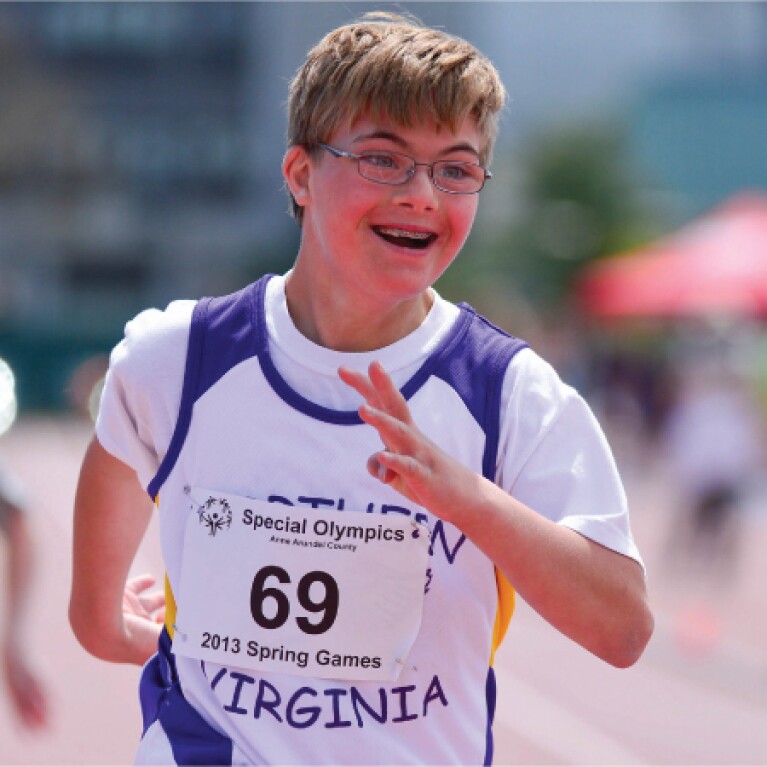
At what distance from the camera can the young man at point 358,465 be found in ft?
7.98

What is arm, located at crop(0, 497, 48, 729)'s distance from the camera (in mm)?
3762

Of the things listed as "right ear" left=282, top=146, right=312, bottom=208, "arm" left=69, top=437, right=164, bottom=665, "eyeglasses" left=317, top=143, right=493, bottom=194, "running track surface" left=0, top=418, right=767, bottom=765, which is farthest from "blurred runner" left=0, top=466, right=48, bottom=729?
"eyeglasses" left=317, top=143, right=493, bottom=194

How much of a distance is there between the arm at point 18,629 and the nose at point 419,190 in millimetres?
1850

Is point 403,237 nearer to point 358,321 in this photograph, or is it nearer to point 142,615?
point 358,321

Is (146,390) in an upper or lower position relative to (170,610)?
upper

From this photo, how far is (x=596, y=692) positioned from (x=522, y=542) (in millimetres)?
6743

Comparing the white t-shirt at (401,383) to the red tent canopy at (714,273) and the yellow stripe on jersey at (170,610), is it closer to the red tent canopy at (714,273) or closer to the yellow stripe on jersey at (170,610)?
the yellow stripe on jersey at (170,610)

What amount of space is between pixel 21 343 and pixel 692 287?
2918 cm

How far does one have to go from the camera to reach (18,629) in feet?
12.7

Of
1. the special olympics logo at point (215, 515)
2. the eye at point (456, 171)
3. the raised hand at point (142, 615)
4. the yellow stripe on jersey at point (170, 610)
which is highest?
the eye at point (456, 171)

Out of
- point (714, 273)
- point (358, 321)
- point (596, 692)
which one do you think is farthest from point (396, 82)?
point (714, 273)

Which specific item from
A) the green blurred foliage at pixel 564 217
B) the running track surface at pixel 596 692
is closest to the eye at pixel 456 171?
the running track surface at pixel 596 692

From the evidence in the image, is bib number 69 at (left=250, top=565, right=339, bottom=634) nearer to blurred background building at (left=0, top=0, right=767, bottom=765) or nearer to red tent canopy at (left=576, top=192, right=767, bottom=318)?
red tent canopy at (left=576, top=192, right=767, bottom=318)

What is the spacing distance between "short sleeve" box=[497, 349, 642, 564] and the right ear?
20.4 inches
